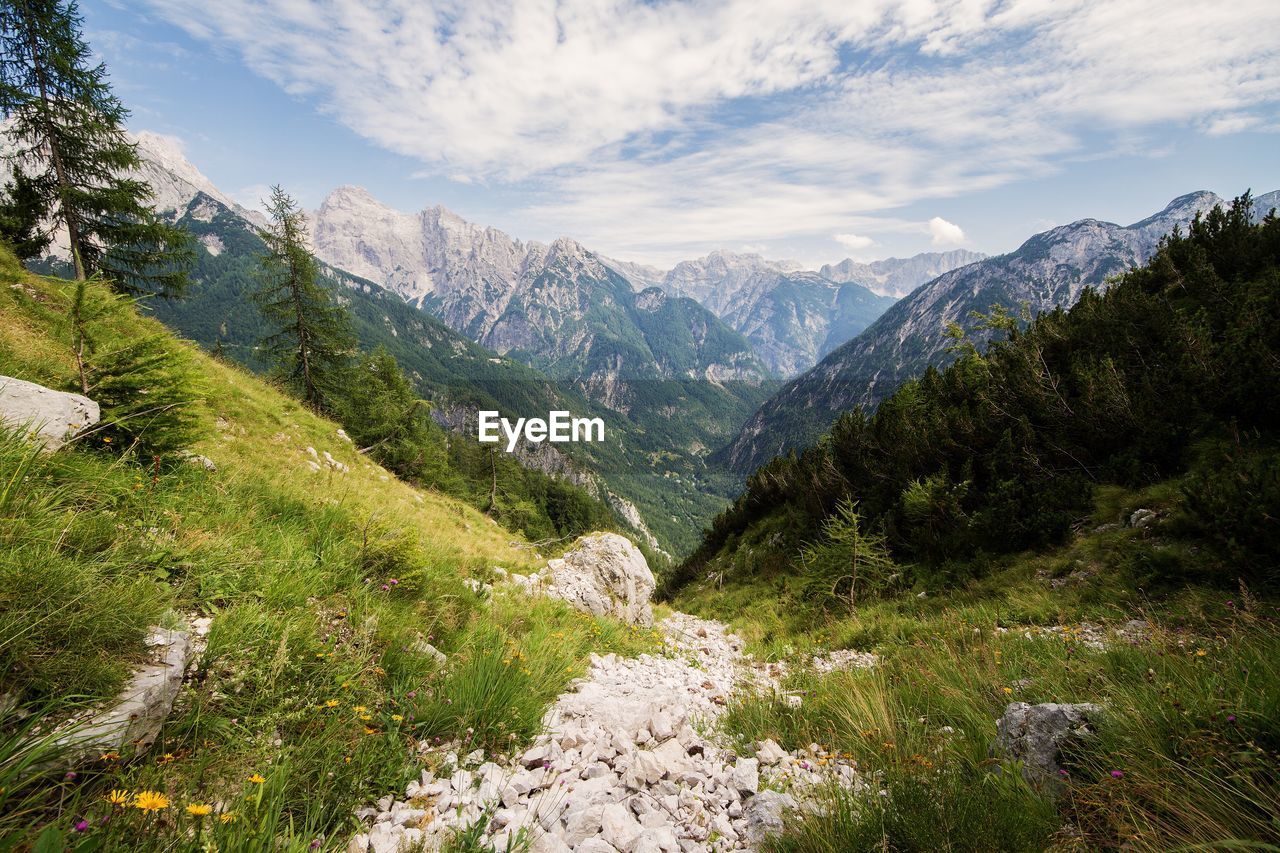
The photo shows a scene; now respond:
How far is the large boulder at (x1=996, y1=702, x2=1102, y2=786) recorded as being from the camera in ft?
10.5

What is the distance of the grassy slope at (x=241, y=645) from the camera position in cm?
227

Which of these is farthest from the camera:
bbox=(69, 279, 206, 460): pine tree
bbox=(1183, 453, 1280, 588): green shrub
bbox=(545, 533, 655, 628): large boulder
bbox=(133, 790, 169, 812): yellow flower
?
bbox=(545, 533, 655, 628): large boulder

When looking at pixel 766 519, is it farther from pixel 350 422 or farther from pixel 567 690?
pixel 350 422

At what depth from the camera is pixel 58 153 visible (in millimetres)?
16516

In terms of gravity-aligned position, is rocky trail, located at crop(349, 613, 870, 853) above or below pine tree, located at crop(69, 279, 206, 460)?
below

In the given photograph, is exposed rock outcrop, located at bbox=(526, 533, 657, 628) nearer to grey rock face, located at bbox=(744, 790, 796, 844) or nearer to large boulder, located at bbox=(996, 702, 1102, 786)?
grey rock face, located at bbox=(744, 790, 796, 844)

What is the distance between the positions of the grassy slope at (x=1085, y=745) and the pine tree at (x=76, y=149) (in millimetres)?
22240

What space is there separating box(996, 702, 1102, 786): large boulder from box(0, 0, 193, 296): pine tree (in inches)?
909

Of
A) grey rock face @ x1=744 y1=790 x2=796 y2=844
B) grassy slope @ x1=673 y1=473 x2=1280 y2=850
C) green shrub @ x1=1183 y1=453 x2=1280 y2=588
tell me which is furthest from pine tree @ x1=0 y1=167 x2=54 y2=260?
green shrub @ x1=1183 y1=453 x2=1280 y2=588

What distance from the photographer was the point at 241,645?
11.4ft

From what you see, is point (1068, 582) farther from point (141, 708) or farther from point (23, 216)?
point (23, 216)

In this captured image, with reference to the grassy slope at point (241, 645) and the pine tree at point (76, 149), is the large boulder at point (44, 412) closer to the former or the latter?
the grassy slope at point (241, 645)

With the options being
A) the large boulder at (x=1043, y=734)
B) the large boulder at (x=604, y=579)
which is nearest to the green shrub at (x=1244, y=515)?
the large boulder at (x=1043, y=734)

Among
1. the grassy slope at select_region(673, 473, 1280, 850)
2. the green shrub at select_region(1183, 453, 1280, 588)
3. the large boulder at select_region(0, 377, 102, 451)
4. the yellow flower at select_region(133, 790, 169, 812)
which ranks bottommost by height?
the grassy slope at select_region(673, 473, 1280, 850)
